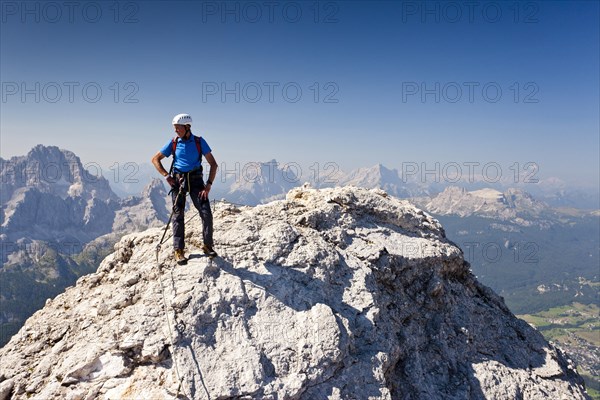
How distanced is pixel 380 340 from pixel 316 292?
Result: 7.90ft

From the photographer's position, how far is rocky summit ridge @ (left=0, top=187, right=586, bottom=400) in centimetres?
879

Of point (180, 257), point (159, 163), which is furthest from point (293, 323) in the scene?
point (159, 163)

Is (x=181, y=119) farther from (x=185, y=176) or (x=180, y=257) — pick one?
(x=180, y=257)

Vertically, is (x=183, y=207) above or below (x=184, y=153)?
below

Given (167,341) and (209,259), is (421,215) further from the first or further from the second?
(167,341)

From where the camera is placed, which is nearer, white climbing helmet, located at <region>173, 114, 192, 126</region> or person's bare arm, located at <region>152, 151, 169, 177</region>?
white climbing helmet, located at <region>173, 114, 192, 126</region>

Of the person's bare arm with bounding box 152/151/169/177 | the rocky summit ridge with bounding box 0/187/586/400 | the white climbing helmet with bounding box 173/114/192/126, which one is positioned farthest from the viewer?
the person's bare arm with bounding box 152/151/169/177

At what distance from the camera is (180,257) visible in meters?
11.1

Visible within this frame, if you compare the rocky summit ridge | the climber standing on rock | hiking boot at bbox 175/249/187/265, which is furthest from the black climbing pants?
the rocky summit ridge

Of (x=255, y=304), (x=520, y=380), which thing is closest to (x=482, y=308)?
(x=520, y=380)

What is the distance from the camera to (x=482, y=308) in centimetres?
1562

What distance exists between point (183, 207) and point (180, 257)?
1.60m

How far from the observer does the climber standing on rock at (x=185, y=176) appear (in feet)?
36.5

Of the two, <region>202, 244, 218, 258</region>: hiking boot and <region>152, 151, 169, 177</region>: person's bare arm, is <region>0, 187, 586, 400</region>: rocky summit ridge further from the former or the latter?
<region>152, 151, 169, 177</region>: person's bare arm
